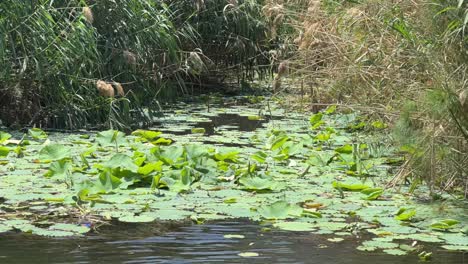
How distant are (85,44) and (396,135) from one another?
408 centimetres

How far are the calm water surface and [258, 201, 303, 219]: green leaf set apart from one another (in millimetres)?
207

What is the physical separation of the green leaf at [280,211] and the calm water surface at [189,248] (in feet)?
0.68

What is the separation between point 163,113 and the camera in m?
11.0

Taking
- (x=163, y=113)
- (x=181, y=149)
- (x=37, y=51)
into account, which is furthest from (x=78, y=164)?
(x=163, y=113)

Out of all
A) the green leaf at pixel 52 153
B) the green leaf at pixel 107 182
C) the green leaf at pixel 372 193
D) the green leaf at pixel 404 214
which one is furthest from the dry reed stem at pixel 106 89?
the green leaf at pixel 404 214

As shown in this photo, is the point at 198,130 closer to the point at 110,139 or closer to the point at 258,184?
the point at 110,139

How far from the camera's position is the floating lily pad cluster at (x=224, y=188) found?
17.7 ft

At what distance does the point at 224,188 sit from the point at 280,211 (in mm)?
940

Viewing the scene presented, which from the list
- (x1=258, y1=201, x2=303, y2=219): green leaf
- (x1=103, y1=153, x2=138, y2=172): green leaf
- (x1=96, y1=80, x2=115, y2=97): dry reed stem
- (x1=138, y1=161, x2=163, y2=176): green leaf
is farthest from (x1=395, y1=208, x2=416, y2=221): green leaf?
(x1=96, y1=80, x2=115, y2=97): dry reed stem

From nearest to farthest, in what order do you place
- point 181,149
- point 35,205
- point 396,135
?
point 35,205
point 396,135
point 181,149

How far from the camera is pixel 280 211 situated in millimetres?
5598

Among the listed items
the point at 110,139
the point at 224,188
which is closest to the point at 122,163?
the point at 224,188

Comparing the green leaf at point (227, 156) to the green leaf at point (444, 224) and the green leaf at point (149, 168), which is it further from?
the green leaf at point (444, 224)

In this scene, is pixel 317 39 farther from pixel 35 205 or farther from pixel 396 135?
pixel 35 205
